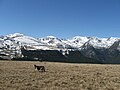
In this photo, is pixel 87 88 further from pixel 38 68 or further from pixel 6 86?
pixel 38 68

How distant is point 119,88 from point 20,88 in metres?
9.81

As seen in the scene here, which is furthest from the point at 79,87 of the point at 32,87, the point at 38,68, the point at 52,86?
the point at 38,68

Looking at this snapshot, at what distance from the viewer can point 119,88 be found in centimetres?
2656

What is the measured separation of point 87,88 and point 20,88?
21.5 feet

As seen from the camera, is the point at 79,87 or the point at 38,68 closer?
the point at 79,87

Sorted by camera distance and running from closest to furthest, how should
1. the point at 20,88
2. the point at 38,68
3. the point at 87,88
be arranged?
the point at 20,88
the point at 87,88
the point at 38,68

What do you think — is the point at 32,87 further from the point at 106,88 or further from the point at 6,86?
the point at 106,88

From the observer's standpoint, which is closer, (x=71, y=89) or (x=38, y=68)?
Result: (x=71, y=89)

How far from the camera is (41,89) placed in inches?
960

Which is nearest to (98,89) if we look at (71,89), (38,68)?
(71,89)

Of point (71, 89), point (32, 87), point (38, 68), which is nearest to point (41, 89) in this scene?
point (32, 87)

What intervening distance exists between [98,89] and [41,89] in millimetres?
5577

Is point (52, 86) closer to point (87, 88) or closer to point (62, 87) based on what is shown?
point (62, 87)

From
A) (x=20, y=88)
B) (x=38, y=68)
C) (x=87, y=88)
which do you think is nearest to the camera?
(x=20, y=88)
